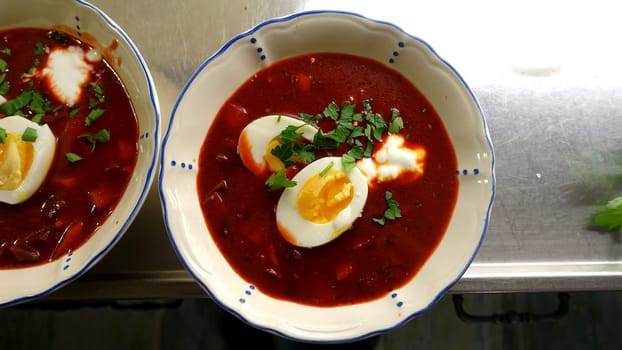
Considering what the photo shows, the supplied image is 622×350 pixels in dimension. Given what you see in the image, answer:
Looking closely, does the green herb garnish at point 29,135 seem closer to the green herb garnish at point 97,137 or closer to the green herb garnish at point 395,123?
the green herb garnish at point 97,137

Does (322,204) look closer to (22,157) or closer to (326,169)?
(326,169)

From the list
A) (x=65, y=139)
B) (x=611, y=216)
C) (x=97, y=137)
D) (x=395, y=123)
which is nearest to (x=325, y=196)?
(x=395, y=123)

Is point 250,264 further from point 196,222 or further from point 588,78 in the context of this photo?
point 588,78

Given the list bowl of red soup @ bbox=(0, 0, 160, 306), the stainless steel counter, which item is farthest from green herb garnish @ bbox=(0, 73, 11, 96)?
the stainless steel counter

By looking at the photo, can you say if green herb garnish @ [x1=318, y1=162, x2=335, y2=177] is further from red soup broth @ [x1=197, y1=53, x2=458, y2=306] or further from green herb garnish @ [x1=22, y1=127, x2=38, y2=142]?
green herb garnish @ [x1=22, y1=127, x2=38, y2=142]

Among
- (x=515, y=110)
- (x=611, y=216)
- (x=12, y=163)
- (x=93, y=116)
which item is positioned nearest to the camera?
(x=12, y=163)

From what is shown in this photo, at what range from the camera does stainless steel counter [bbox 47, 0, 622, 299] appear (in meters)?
2.03

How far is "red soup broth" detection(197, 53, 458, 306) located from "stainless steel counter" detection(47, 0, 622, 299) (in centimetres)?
34

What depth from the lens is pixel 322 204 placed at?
1.82 m

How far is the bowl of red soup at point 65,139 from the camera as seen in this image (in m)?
1.76

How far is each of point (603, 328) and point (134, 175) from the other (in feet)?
8.88

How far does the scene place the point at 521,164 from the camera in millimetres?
2182

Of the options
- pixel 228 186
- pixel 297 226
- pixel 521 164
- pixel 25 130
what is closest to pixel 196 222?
pixel 228 186

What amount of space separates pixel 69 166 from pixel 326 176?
99cm
